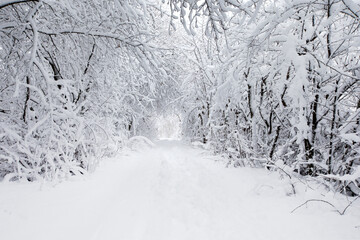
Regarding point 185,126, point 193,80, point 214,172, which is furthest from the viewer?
point 185,126

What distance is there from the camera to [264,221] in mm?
2707

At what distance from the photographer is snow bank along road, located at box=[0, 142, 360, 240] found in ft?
8.02

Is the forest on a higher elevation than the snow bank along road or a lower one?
higher

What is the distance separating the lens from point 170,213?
10.7ft

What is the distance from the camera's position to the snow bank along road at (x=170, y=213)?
244 centimetres

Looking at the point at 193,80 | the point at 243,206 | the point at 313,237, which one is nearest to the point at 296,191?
the point at 243,206

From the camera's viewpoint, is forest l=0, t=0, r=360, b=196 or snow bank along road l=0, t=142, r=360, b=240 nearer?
snow bank along road l=0, t=142, r=360, b=240

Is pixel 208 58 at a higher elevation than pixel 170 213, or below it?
higher

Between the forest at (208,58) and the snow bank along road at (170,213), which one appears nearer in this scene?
the snow bank along road at (170,213)

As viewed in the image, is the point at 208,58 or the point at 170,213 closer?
the point at 208,58

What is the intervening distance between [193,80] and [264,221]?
9.81m

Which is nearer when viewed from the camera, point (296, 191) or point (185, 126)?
point (296, 191)

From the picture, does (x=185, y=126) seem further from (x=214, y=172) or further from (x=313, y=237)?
(x=313, y=237)

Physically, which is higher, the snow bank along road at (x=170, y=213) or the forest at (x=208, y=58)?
the forest at (x=208, y=58)
